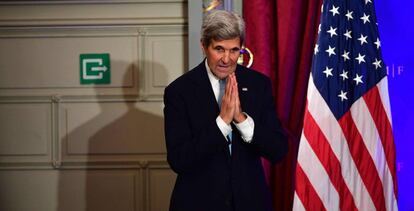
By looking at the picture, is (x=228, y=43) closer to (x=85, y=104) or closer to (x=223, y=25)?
(x=223, y=25)

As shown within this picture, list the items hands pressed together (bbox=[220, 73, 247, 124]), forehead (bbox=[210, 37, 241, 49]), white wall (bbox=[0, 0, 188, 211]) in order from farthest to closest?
1. white wall (bbox=[0, 0, 188, 211])
2. forehead (bbox=[210, 37, 241, 49])
3. hands pressed together (bbox=[220, 73, 247, 124])

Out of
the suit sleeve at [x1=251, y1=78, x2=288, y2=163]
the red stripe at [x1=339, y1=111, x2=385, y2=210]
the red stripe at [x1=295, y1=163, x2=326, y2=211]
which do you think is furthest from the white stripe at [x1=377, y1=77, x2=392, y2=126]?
the suit sleeve at [x1=251, y1=78, x2=288, y2=163]

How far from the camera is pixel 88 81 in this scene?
4.21 metres

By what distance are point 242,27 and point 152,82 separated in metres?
1.89

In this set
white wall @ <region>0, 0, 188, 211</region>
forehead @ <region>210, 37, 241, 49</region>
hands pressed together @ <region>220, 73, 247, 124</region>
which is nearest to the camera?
hands pressed together @ <region>220, 73, 247, 124</region>

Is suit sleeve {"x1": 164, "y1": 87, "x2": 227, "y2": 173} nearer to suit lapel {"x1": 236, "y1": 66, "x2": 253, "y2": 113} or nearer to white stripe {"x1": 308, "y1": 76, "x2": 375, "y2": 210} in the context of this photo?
suit lapel {"x1": 236, "y1": 66, "x2": 253, "y2": 113}

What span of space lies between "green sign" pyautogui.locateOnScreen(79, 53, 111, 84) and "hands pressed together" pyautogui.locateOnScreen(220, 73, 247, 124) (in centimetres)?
203

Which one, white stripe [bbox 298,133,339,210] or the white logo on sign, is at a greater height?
the white logo on sign

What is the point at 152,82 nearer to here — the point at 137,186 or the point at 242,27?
the point at 137,186

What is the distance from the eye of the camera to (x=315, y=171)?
3359 millimetres

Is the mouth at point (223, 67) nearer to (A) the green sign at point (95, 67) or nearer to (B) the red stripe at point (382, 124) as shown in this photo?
(B) the red stripe at point (382, 124)

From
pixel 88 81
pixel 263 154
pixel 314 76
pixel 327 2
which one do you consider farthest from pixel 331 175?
pixel 88 81

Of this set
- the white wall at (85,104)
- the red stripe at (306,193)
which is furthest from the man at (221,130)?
the white wall at (85,104)

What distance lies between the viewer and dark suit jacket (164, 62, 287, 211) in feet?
7.63
